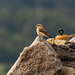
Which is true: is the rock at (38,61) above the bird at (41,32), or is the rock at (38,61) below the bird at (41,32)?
below

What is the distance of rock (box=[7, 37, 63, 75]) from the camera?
36.5 feet

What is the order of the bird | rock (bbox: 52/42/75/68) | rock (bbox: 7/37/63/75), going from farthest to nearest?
1. the bird
2. rock (bbox: 52/42/75/68)
3. rock (bbox: 7/37/63/75)

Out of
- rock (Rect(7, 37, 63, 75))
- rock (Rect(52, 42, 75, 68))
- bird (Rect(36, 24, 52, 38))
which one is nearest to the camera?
rock (Rect(7, 37, 63, 75))

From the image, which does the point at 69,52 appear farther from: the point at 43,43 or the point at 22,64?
the point at 22,64

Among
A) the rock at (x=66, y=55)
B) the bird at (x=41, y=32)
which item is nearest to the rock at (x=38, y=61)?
the rock at (x=66, y=55)

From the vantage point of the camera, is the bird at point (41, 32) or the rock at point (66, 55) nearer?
the rock at point (66, 55)

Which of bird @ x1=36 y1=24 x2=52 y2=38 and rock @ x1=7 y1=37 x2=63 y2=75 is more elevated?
bird @ x1=36 y1=24 x2=52 y2=38

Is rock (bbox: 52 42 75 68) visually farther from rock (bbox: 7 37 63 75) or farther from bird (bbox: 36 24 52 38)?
bird (bbox: 36 24 52 38)

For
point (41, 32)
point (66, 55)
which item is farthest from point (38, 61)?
point (41, 32)

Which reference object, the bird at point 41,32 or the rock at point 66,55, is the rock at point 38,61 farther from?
the bird at point 41,32

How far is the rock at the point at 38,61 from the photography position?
11.1m

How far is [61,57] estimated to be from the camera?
12453mm

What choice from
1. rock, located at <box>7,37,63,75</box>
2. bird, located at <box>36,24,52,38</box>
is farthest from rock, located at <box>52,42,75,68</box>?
bird, located at <box>36,24,52,38</box>

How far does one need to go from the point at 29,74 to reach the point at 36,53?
0.98 meters
